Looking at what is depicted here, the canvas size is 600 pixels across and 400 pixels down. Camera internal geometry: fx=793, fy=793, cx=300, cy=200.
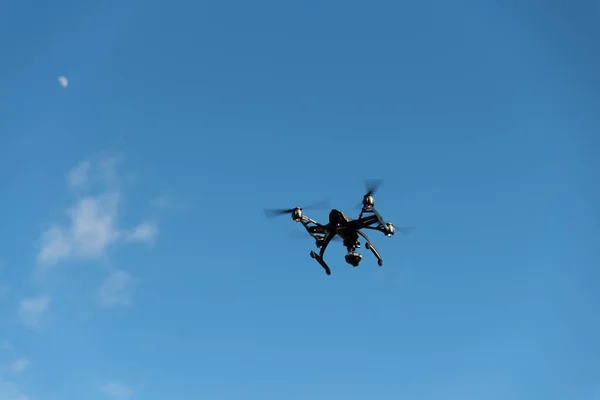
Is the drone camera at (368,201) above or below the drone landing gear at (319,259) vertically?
above

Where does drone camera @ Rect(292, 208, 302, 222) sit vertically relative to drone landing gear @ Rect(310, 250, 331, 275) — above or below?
above

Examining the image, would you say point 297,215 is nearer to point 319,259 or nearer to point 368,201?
point 319,259

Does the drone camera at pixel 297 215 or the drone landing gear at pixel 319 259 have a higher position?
the drone camera at pixel 297 215

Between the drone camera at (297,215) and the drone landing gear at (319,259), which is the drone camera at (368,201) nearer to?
the drone camera at (297,215)

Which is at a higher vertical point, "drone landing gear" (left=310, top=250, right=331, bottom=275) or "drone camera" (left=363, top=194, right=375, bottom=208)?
"drone camera" (left=363, top=194, right=375, bottom=208)

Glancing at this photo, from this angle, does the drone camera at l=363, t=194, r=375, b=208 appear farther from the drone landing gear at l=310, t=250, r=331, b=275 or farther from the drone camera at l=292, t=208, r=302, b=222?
the drone landing gear at l=310, t=250, r=331, b=275

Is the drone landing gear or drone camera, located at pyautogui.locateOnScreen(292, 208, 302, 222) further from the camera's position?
the drone landing gear

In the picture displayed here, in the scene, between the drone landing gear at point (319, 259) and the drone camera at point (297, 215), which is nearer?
the drone camera at point (297, 215)

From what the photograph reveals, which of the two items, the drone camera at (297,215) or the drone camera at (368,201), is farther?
the drone camera at (297,215)

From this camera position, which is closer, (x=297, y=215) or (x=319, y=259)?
(x=297, y=215)

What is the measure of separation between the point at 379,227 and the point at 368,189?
2919 mm

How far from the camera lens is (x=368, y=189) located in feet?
184

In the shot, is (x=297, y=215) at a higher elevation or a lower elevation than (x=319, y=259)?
higher

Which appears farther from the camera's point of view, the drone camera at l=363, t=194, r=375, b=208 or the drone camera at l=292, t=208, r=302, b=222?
the drone camera at l=292, t=208, r=302, b=222
